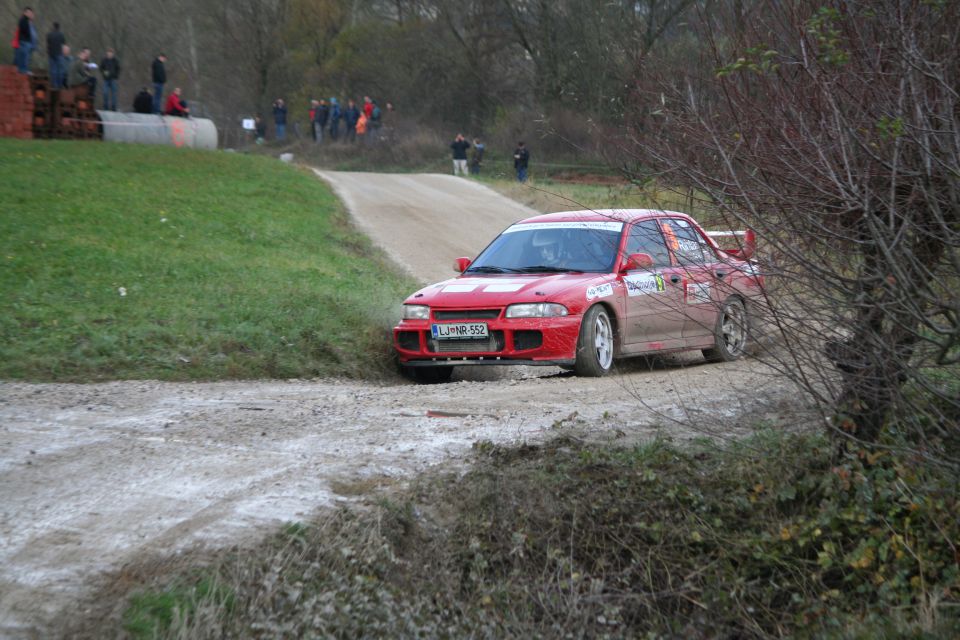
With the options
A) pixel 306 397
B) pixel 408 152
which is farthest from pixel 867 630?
pixel 408 152

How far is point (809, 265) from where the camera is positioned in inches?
209

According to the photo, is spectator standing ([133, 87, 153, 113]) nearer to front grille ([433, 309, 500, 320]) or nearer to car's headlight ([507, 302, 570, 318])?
front grille ([433, 309, 500, 320])

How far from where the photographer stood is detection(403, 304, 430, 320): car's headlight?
10.3 m

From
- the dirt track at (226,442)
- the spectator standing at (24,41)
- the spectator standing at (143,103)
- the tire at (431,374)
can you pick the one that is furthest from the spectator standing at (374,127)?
the dirt track at (226,442)

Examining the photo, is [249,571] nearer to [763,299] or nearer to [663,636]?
[663,636]

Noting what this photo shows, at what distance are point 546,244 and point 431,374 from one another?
180 cm

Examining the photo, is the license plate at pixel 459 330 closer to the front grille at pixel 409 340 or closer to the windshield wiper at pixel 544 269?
the front grille at pixel 409 340

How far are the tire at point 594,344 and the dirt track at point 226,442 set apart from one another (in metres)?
0.20

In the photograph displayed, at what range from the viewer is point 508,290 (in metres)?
10.1

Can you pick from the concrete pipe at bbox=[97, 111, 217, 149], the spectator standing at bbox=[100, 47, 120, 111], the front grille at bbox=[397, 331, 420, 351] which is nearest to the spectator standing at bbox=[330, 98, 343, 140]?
the concrete pipe at bbox=[97, 111, 217, 149]

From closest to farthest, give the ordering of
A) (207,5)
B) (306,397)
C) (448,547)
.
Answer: (448,547) < (306,397) < (207,5)

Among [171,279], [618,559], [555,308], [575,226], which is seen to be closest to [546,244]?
[575,226]

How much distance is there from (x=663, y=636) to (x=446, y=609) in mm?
1092

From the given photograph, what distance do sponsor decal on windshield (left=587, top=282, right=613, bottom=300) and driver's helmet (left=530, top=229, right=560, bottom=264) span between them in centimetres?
88
